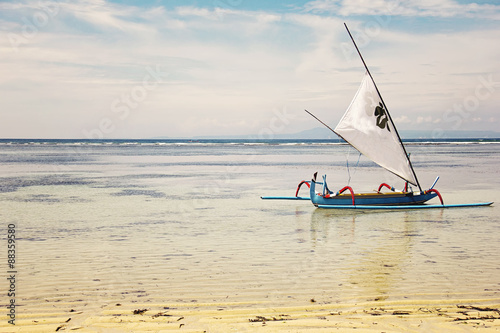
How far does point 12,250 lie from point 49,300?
14.1 feet

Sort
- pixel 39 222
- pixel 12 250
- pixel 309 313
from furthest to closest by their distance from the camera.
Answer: pixel 39 222, pixel 12 250, pixel 309 313

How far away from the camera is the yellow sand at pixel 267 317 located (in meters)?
6.16

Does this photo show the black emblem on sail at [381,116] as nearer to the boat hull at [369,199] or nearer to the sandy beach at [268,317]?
the boat hull at [369,199]

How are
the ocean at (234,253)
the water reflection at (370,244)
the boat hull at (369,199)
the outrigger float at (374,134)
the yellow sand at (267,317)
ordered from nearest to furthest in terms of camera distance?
1. the yellow sand at (267,317)
2. the ocean at (234,253)
3. the water reflection at (370,244)
4. the boat hull at (369,199)
5. the outrigger float at (374,134)

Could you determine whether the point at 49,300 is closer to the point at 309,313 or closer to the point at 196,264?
the point at 196,264

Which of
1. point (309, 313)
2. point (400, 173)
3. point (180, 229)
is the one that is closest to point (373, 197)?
point (400, 173)

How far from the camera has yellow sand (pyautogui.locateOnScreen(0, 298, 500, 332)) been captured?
616cm

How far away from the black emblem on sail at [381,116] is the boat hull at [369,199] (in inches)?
118

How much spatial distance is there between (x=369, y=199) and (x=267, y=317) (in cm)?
1294

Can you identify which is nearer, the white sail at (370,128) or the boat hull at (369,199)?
the boat hull at (369,199)

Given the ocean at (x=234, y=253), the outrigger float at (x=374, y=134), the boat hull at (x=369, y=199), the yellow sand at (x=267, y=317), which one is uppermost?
the outrigger float at (x=374, y=134)

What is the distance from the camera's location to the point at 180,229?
1382cm

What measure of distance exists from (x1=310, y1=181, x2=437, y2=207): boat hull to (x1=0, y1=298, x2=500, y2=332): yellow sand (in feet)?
36.1

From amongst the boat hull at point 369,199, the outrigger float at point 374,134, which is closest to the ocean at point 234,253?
the boat hull at point 369,199
